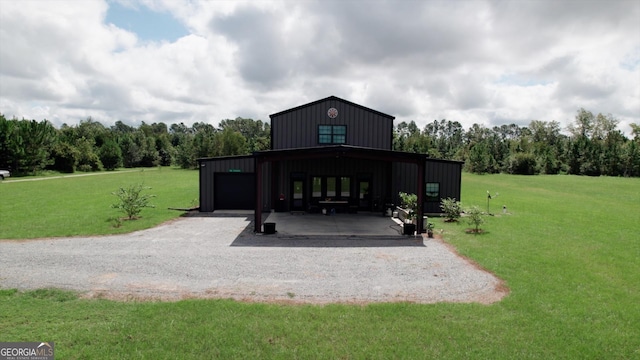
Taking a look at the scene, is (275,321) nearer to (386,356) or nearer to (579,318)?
(386,356)

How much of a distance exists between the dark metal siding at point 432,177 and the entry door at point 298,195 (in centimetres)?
507

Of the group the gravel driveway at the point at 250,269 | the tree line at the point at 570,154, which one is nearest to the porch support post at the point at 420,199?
the gravel driveway at the point at 250,269

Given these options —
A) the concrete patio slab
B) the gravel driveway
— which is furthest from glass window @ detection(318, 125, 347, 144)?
the gravel driveway

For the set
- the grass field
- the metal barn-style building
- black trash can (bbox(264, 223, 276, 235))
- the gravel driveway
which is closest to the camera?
the grass field

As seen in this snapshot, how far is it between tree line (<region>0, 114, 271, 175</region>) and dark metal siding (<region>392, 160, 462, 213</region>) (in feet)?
145

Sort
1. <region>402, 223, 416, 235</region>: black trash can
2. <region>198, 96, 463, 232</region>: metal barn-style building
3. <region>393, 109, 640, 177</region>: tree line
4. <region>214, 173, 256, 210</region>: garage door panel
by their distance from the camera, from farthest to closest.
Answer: <region>393, 109, 640, 177</region>: tree line → <region>214, 173, 256, 210</region>: garage door panel → <region>198, 96, 463, 232</region>: metal barn-style building → <region>402, 223, 416, 235</region>: black trash can

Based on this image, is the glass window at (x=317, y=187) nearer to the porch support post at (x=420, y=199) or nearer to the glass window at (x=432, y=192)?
the glass window at (x=432, y=192)

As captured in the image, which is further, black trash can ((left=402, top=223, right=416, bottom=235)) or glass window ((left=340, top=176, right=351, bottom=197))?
glass window ((left=340, top=176, right=351, bottom=197))

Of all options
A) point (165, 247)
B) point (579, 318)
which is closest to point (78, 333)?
point (165, 247)

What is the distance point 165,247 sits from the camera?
12.1 m

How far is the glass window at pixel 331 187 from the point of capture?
19866 mm

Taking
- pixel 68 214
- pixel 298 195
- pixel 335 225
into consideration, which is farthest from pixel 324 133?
pixel 68 214

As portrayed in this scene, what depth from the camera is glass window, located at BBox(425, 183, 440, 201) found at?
2009cm

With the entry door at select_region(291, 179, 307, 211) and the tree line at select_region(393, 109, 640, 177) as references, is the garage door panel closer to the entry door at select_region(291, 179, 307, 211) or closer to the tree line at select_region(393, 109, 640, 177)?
the entry door at select_region(291, 179, 307, 211)
